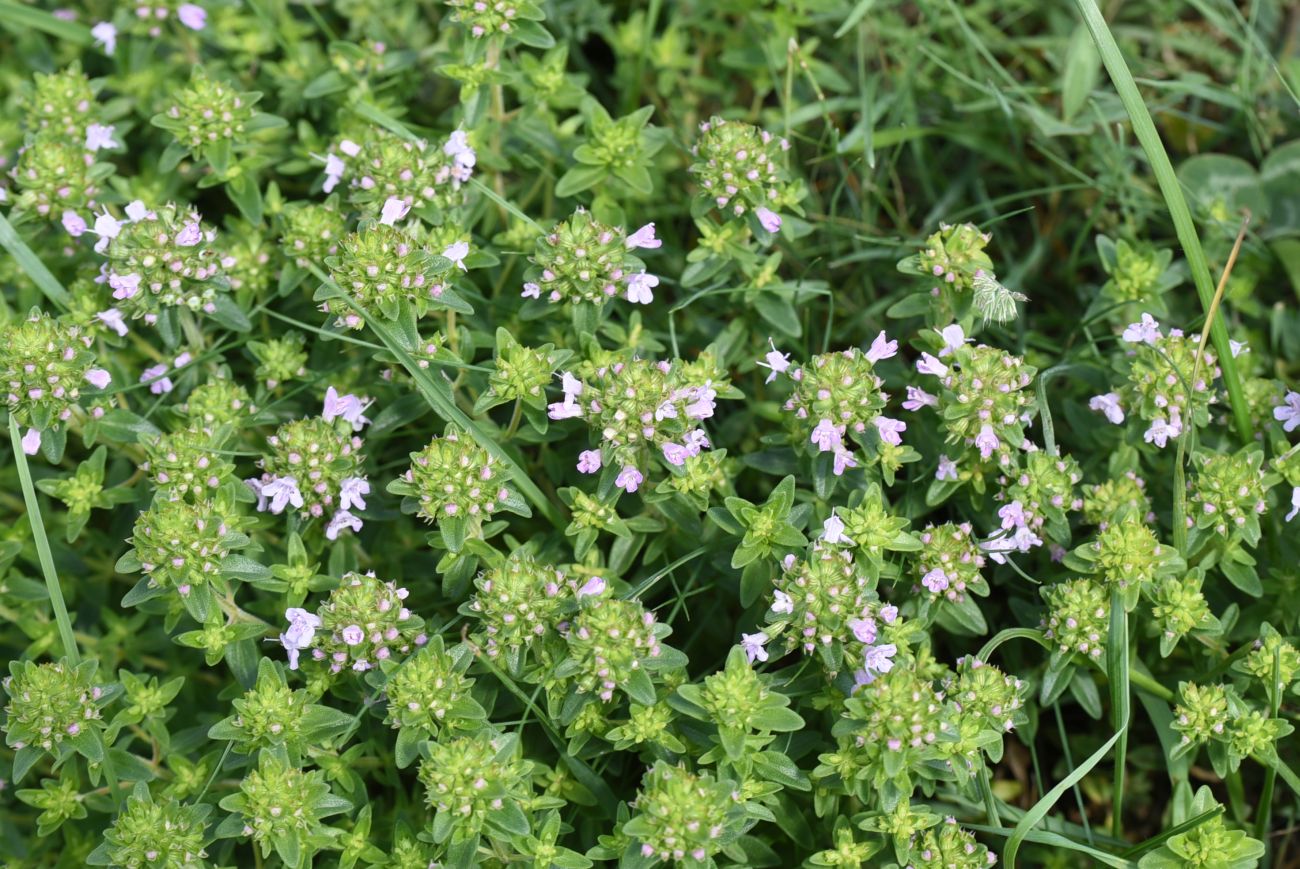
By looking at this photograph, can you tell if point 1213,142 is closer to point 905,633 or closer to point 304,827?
point 905,633

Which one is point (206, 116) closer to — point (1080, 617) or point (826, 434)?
point (826, 434)

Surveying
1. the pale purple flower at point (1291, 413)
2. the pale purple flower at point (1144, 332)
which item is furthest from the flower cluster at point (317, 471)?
the pale purple flower at point (1291, 413)

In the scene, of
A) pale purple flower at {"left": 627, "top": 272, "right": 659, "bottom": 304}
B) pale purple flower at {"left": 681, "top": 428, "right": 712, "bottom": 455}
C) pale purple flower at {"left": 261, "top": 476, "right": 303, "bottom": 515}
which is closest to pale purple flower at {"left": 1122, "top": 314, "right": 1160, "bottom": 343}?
pale purple flower at {"left": 681, "top": 428, "right": 712, "bottom": 455}

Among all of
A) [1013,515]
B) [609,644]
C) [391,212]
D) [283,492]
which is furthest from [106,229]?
[1013,515]

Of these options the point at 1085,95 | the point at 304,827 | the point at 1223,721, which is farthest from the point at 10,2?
the point at 1223,721

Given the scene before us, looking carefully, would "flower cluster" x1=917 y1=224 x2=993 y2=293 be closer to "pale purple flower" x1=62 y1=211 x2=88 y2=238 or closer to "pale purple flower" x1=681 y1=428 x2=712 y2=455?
"pale purple flower" x1=681 y1=428 x2=712 y2=455
